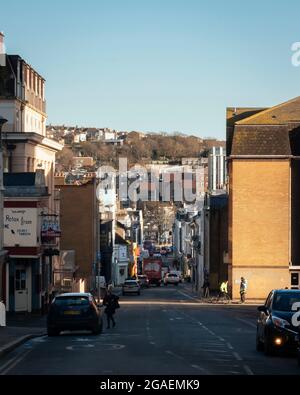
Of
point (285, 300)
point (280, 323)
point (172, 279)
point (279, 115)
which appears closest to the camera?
point (280, 323)

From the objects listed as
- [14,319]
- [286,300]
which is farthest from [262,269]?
[286,300]

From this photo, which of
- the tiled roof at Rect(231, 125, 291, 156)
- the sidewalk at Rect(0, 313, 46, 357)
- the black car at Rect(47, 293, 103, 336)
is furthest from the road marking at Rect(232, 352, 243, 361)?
the tiled roof at Rect(231, 125, 291, 156)

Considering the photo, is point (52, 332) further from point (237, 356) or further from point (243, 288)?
point (243, 288)

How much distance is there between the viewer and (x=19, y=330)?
128 ft

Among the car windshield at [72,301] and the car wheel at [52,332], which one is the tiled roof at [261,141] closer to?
the car windshield at [72,301]

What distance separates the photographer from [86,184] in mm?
91250

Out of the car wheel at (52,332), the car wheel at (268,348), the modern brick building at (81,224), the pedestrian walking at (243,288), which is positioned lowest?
the pedestrian walking at (243,288)

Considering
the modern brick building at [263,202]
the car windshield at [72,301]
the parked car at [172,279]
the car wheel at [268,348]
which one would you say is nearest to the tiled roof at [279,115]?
the modern brick building at [263,202]

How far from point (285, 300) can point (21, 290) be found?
3086cm

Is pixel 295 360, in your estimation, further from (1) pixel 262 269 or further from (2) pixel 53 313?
(1) pixel 262 269

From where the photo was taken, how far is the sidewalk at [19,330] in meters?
30.4

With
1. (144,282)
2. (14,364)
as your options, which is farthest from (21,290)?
(144,282)

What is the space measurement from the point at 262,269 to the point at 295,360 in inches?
2080

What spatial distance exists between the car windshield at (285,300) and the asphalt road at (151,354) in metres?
1.30
